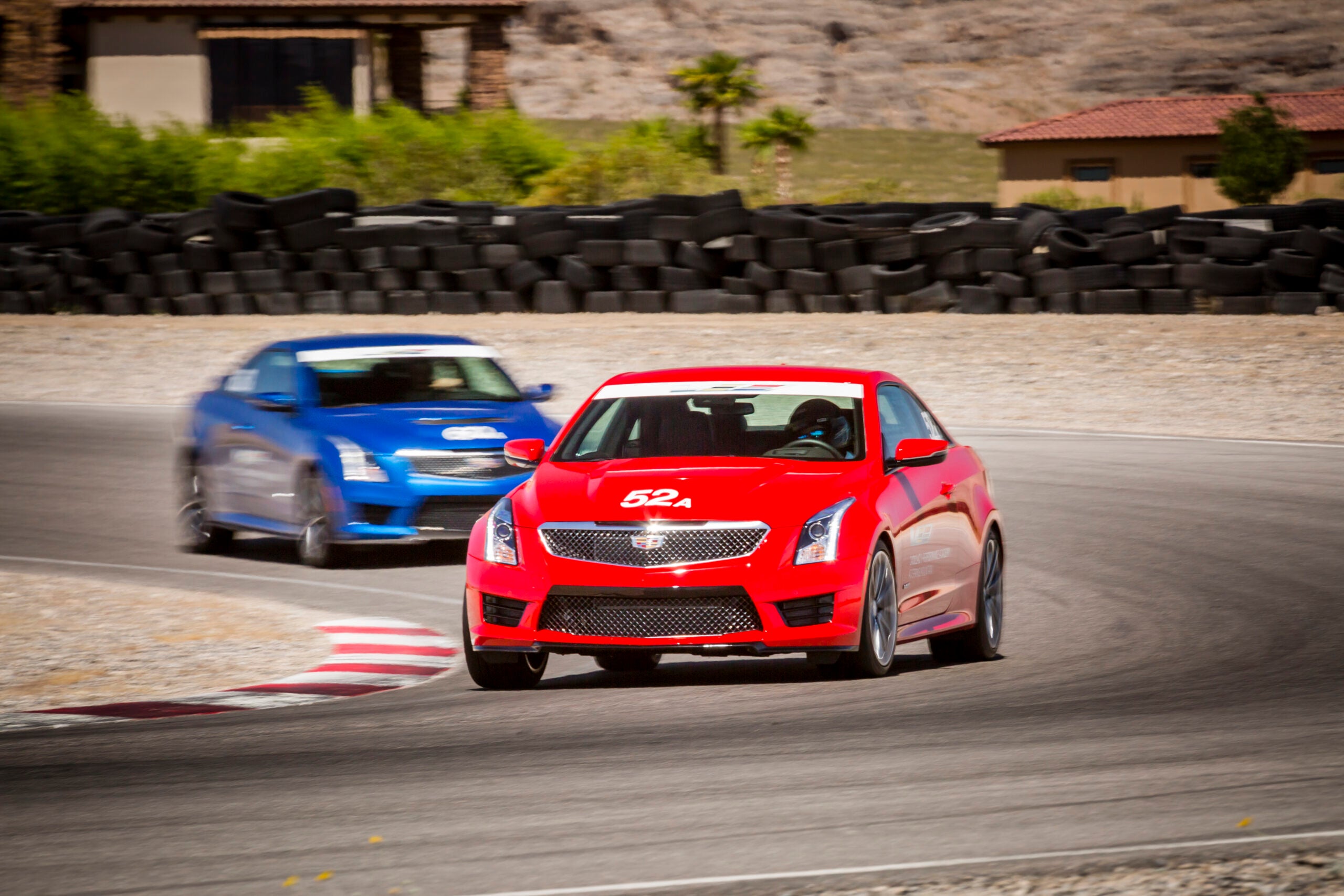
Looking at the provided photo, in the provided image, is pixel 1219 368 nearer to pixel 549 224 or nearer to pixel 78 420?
pixel 549 224

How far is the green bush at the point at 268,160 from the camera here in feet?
99.5

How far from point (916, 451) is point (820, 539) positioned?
0.81m

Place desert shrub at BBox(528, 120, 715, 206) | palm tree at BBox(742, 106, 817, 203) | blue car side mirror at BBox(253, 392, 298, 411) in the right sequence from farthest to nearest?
1. palm tree at BBox(742, 106, 817, 203)
2. desert shrub at BBox(528, 120, 715, 206)
3. blue car side mirror at BBox(253, 392, 298, 411)

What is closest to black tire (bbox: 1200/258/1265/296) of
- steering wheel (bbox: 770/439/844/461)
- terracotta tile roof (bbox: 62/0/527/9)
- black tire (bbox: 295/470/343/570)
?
black tire (bbox: 295/470/343/570)

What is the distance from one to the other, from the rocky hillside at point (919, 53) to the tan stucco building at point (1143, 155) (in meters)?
27.3

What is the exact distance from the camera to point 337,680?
28.0ft

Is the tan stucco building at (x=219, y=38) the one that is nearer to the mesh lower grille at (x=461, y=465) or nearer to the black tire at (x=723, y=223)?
the black tire at (x=723, y=223)

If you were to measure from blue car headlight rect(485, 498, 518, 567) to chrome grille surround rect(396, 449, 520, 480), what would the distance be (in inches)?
160

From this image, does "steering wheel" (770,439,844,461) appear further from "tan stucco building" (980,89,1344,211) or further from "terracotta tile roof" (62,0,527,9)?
"tan stucco building" (980,89,1344,211)

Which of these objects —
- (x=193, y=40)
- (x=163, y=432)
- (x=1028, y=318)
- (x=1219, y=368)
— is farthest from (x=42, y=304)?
(x=193, y=40)

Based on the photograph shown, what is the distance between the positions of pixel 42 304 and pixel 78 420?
6.75 m

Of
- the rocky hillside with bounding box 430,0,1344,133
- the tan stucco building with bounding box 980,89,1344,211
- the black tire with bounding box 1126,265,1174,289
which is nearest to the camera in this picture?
the black tire with bounding box 1126,265,1174,289

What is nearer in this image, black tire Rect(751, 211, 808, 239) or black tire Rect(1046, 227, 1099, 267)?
black tire Rect(1046, 227, 1099, 267)

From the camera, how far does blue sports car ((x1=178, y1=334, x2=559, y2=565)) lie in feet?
39.0
